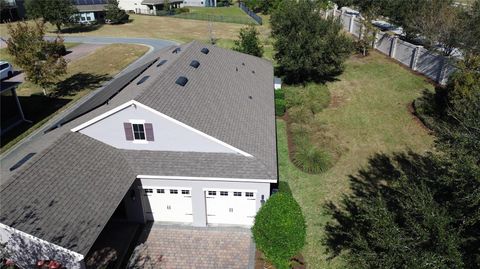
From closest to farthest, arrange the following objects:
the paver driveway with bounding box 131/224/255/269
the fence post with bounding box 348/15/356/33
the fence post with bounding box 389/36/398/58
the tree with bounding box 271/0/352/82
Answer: the paver driveway with bounding box 131/224/255/269
the tree with bounding box 271/0/352/82
the fence post with bounding box 389/36/398/58
the fence post with bounding box 348/15/356/33

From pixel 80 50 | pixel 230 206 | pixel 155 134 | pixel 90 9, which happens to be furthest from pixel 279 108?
pixel 90 9

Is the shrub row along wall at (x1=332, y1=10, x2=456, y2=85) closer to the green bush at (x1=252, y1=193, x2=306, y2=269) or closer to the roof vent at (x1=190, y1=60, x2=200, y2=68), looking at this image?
the roof vent at (x1=190, y1=60, x2=200, y2=68)

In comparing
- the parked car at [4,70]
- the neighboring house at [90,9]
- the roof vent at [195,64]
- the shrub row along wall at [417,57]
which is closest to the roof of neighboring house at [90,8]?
the neighboring house at [90,9]

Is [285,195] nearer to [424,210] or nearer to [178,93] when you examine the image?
[424,210]

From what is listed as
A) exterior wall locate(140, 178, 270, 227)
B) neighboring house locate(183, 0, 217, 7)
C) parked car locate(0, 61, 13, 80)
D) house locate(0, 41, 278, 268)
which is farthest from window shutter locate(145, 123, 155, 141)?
neighboring house locate(183, 0, 217, 7)

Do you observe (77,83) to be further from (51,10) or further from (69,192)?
(51,10)

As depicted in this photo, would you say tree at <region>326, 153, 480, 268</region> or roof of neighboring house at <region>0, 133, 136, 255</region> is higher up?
tree at <region>326, 153, 480, 268</region>
